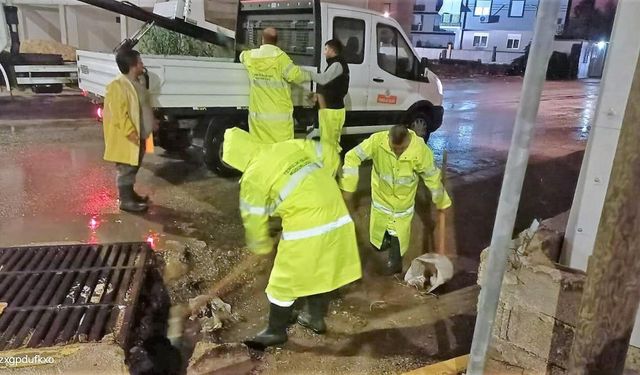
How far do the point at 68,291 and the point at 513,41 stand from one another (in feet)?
143

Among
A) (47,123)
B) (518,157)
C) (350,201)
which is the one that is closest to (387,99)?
(350,201)

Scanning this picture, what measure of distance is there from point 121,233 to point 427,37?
4752 cm

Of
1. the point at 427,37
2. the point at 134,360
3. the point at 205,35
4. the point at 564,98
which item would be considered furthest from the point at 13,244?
the point at 427,37

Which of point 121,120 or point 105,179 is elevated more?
point 121,120

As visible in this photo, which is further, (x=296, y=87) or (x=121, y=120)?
(x=296, y=87)

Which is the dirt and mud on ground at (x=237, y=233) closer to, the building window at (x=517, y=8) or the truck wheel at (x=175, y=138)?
the truck wheel at (x=175, y=138)

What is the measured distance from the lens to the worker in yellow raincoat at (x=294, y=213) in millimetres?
2871

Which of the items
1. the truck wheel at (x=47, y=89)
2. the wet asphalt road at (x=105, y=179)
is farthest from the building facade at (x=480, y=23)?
the truck wheel at (x=47, y=89)

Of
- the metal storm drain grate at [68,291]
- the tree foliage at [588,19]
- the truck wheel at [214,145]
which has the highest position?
the tree foliage at [588,19]

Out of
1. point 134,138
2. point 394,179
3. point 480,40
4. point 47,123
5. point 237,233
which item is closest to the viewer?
point 394,179

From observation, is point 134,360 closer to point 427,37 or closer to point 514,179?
point 514,179

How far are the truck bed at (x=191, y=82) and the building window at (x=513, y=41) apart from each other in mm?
39247

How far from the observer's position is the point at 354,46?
7250mm

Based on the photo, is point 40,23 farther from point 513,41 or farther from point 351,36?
point 513,41
